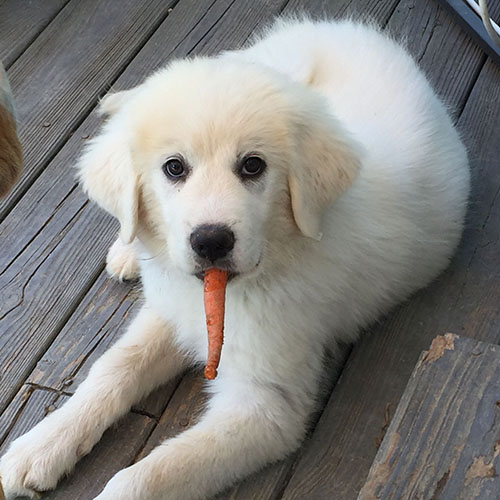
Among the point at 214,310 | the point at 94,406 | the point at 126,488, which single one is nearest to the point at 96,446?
the point at 94,406

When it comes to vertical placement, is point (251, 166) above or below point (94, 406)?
above

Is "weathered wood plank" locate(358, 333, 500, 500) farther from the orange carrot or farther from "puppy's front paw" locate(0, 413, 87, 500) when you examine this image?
"puppy's front paw" locate(0, 413, 87, 500)

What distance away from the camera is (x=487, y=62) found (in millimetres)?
3699

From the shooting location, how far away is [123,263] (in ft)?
9.76

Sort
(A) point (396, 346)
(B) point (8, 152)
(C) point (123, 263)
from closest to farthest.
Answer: (B) point (8, 152) < (A) point (396, 346) < (C) point (123, 263)

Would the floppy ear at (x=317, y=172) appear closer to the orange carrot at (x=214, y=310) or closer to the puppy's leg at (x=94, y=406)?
the orange carrot at (x=214, y=310)

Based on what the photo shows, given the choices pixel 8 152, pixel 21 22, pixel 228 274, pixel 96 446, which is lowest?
pixel 96 446

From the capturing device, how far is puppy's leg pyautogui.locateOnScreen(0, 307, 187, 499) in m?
2.44

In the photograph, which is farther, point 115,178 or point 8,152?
point 115,178

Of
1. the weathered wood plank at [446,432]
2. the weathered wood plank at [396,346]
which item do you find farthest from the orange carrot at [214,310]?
the weathered wood plank at [446,432]

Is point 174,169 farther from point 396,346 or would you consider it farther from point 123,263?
point 396,346

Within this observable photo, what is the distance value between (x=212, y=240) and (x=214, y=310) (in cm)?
26

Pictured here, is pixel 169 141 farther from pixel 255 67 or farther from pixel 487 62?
pixel 487 62

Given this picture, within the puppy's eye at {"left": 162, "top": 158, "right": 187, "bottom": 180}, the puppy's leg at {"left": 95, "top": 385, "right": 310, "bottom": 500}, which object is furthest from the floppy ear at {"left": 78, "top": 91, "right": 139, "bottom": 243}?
the puppy's leg at {"left": 95, "top": 385, "right": 310, "bottom": 500}
